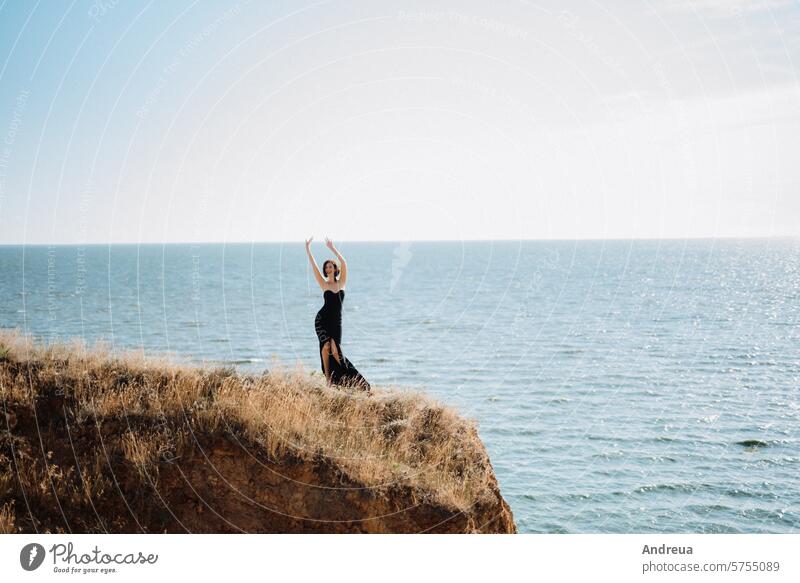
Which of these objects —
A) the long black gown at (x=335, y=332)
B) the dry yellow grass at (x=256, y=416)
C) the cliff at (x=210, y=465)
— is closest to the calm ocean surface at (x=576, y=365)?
the dry yellow grass at (x=256, y=416)

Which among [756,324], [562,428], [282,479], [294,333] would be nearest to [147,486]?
[282,479]

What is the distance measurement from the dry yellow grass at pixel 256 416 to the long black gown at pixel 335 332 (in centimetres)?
56

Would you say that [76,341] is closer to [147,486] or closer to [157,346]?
[147,486]

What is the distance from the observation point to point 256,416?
353 inches

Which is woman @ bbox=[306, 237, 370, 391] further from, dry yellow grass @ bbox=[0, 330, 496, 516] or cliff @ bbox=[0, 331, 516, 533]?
cliff @ bbox=[0, 331, 516, 533]

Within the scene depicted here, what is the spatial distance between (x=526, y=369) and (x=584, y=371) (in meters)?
3.18

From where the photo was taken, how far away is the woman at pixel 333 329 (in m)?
11.8

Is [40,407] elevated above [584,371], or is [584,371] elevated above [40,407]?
[40,407]

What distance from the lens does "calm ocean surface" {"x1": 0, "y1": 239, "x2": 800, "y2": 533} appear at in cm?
1919

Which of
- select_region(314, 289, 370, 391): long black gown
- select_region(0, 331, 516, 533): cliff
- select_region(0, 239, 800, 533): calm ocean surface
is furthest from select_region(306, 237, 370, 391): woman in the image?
select_region(0, 239, 800, 533): calm ocean surface

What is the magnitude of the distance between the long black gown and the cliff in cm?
185

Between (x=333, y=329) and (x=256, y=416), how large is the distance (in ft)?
10.3
